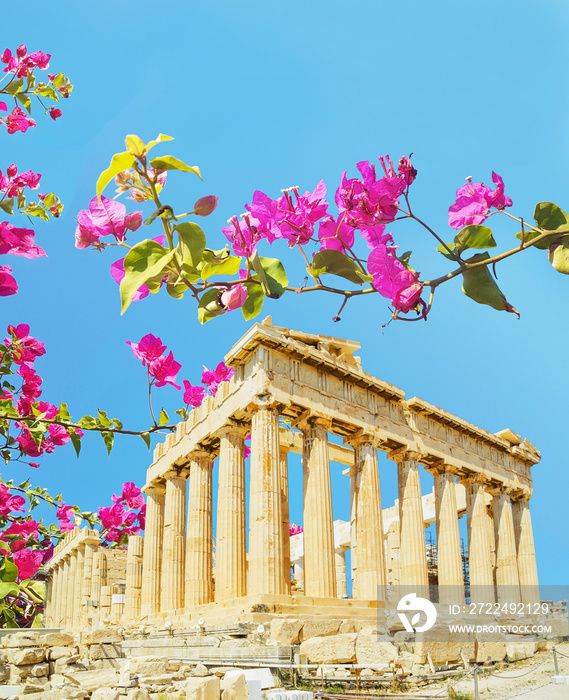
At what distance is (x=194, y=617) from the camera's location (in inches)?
840

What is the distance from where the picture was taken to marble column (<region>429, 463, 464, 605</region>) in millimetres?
26688

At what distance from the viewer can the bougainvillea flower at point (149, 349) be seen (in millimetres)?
3824

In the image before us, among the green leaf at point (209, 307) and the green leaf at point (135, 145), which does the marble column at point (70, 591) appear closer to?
the green leaf at point (209, 307)

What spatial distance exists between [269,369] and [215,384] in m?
16.2

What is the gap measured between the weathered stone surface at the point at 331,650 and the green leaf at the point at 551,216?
44.5 feet

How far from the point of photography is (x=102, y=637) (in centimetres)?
1762

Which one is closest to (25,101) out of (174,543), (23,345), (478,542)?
(23,345)

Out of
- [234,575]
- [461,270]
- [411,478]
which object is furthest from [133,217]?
[411,478]

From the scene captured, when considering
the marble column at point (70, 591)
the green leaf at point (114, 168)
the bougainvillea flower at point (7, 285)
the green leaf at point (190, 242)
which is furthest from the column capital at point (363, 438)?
the marble column at point (70, 591)

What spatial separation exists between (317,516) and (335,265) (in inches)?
800

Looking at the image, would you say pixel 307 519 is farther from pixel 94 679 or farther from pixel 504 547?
pixel 504 547

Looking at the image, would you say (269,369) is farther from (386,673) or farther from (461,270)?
(461,270)
